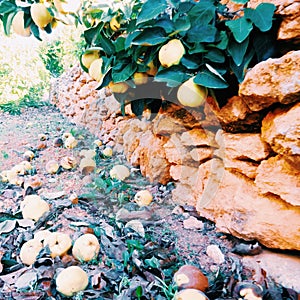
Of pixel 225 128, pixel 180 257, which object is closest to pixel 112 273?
pixel 180 257

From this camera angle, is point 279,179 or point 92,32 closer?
point 279,179

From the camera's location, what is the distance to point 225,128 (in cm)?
102

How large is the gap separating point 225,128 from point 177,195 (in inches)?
14.3

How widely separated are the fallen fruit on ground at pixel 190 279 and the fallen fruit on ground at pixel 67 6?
3.01ft

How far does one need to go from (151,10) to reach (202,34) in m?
0.16

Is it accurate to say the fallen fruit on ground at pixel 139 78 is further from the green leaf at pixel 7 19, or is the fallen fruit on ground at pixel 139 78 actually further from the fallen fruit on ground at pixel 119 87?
the green leaf at pixel 7 19

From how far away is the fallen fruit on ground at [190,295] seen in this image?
0.68 meters

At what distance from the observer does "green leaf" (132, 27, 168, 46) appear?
909 millimetres

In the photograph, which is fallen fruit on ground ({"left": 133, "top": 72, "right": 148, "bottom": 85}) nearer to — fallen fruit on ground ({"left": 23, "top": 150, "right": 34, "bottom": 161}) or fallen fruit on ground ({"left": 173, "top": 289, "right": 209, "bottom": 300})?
fallen fruit on ground ({"left": 173, "top": 289, "right": 209, "bottom": 300})

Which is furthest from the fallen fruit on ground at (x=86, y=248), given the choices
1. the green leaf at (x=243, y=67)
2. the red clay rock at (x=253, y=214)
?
the green leaf at (x=243, y=67)

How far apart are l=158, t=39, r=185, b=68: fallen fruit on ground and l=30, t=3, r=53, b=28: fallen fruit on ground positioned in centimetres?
46

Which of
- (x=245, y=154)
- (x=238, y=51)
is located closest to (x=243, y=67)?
(x=238, y=51)

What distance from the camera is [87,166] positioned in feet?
5.16

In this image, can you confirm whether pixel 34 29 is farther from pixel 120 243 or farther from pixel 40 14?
pixel 120 243
